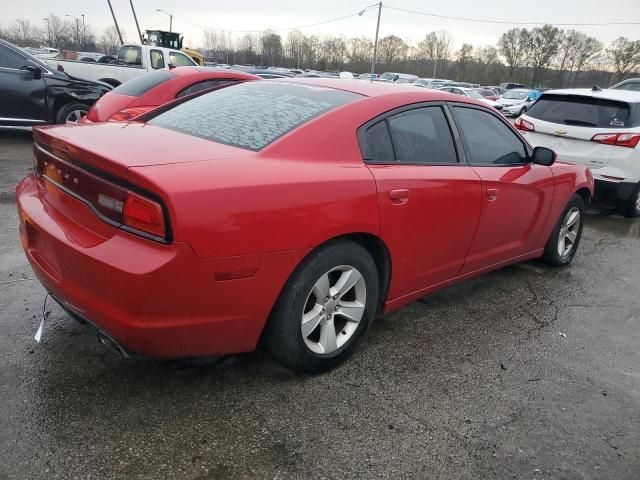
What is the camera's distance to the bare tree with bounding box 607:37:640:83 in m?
61.4

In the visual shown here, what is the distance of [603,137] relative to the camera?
6.27 m

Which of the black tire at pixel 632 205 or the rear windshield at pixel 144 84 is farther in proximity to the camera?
the rear windshield at pixel 144 84

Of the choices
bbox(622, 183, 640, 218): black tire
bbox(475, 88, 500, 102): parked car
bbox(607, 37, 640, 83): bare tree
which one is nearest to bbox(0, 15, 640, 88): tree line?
bbox(607, 37, 640, 83): bare tree

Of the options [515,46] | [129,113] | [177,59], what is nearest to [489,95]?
[177,59]

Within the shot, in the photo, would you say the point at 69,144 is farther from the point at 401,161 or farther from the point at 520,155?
the point at 520,155

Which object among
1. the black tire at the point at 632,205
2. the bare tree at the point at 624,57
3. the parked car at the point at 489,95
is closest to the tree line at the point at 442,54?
the bare tree at the point at 624,57

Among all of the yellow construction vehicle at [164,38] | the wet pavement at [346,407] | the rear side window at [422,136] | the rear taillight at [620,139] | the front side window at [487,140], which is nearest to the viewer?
the wet pavement at [346,407]

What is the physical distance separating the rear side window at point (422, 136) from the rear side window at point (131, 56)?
12.5 m

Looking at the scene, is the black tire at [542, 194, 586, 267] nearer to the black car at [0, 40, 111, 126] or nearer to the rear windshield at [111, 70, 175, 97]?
the rear windshield at [111, 70, 175, 97]

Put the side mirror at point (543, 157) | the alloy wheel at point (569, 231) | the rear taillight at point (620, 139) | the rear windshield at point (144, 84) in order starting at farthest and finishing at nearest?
the rear windshield at point (144, 84) < the rear taillight at point (620, 139) < the alloy wheel at point (569, 231) < the side mirror at point (543, 157)

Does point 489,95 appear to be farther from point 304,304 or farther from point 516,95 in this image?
point 304,304

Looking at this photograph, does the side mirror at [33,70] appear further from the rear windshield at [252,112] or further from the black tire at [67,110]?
the rear windshield at [252,112]

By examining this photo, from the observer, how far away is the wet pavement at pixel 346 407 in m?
2.05

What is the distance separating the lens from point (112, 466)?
1.95 meters
